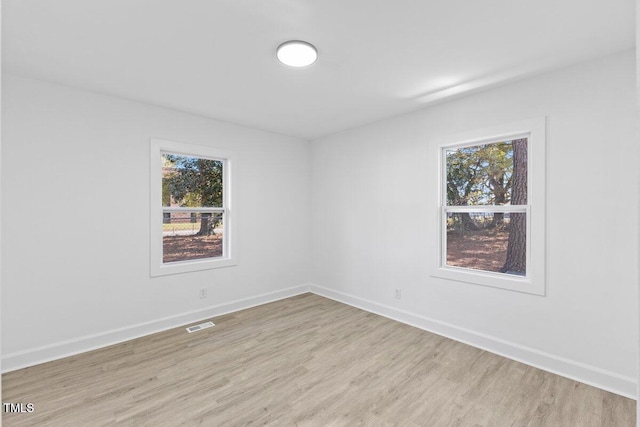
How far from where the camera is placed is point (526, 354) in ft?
9.86

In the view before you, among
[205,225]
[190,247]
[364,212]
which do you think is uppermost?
[364,212]

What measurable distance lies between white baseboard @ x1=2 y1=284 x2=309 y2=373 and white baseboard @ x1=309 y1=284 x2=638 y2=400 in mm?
1742

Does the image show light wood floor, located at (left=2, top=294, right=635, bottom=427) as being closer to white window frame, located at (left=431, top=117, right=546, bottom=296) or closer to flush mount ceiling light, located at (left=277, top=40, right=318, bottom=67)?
white window frame, located at (left=431, top=117, right=546, bottom=296)

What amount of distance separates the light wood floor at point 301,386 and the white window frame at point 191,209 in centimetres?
75

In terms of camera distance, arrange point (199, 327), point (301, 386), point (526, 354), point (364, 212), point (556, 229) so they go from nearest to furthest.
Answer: point (301, 386) < point (556, 229) < point (526, 354) < point (199, 327) < point (364, 212)

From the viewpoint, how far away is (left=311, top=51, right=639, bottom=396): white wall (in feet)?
8.55

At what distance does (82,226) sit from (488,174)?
154 inches

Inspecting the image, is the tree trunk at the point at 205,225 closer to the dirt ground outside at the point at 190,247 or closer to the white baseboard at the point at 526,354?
the dirt ground outside at the point at 190,247

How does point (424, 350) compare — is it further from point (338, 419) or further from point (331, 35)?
point (331, 35)

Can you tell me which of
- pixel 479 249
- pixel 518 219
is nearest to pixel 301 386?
pixel 479 249

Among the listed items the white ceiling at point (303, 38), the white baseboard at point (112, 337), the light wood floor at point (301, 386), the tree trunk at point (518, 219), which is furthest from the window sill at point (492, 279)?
the white baseboard at point (112, 337)

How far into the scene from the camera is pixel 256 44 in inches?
98.9

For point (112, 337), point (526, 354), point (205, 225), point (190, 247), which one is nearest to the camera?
point (526, 354)

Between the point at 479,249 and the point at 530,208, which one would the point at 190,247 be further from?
the point at 530,208
